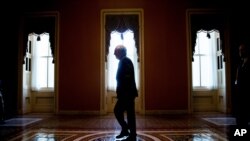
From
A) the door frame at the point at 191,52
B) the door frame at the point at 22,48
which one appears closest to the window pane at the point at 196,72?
the door frame at the point at 191,52

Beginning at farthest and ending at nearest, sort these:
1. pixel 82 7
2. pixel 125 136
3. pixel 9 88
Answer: pixel 82 7 → pixel 9 88 → pixel 125 136

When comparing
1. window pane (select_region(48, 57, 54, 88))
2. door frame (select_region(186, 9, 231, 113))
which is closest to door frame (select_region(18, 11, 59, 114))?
window pane (select_region(48, 57, 54, 88))

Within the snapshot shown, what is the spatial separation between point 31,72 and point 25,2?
2.03m

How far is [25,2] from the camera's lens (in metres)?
7.77

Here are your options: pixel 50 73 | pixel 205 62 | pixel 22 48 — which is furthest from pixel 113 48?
pixel 205 62

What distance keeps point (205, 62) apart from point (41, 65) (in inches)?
195

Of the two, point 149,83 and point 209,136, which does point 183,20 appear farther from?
point 209,136

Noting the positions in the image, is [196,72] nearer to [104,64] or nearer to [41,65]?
[104,64]

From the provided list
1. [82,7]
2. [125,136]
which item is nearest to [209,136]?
[125,136]

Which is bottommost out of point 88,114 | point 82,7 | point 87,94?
point 88,114

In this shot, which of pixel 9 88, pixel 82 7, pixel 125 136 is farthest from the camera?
pixel 82 7

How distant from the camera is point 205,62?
8.35m

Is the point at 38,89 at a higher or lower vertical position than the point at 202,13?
lower

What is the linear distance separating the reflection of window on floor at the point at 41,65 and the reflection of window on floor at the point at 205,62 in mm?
4319
